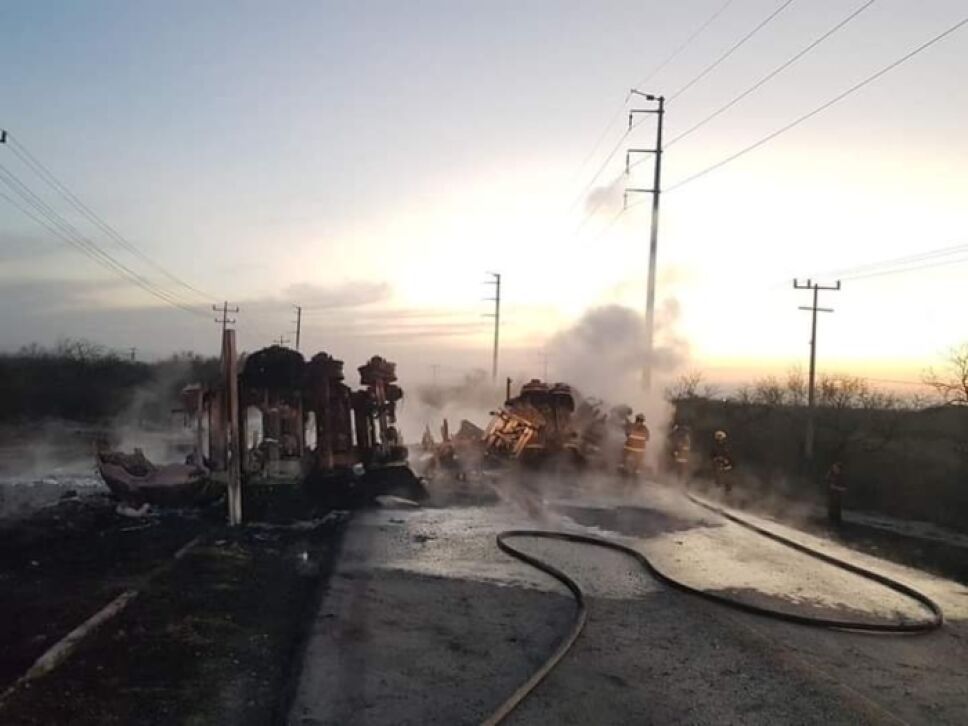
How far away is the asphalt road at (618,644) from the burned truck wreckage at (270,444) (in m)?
4.31

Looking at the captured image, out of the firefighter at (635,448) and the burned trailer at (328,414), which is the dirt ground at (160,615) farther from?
the firefighter at (635,448)

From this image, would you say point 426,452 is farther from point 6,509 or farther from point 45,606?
point 45,606

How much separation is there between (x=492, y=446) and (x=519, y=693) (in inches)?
802

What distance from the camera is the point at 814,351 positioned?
4244 centimetres

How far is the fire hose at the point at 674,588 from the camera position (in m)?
7.13

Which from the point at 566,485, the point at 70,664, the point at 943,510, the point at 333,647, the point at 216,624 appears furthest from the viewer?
the point at 943,510

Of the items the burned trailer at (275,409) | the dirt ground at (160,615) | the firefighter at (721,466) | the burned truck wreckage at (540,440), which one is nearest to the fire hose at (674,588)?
the dirt ground at (160,615)

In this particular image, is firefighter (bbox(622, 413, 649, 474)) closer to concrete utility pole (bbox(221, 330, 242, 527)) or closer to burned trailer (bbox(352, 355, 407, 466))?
burned trailer (bbox(352, 355, 407, 466))

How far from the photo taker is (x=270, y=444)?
57.0 ft

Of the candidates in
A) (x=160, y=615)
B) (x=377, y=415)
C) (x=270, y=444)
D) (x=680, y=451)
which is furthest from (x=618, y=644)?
(x=680, y=451)

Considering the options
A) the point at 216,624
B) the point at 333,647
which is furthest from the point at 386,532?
the point at 333,647

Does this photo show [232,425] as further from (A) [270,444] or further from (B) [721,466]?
(B) [721,466]

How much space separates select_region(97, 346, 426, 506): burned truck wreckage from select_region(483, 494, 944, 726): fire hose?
16.8 feet

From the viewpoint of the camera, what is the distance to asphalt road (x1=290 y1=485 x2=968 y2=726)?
660 cm
